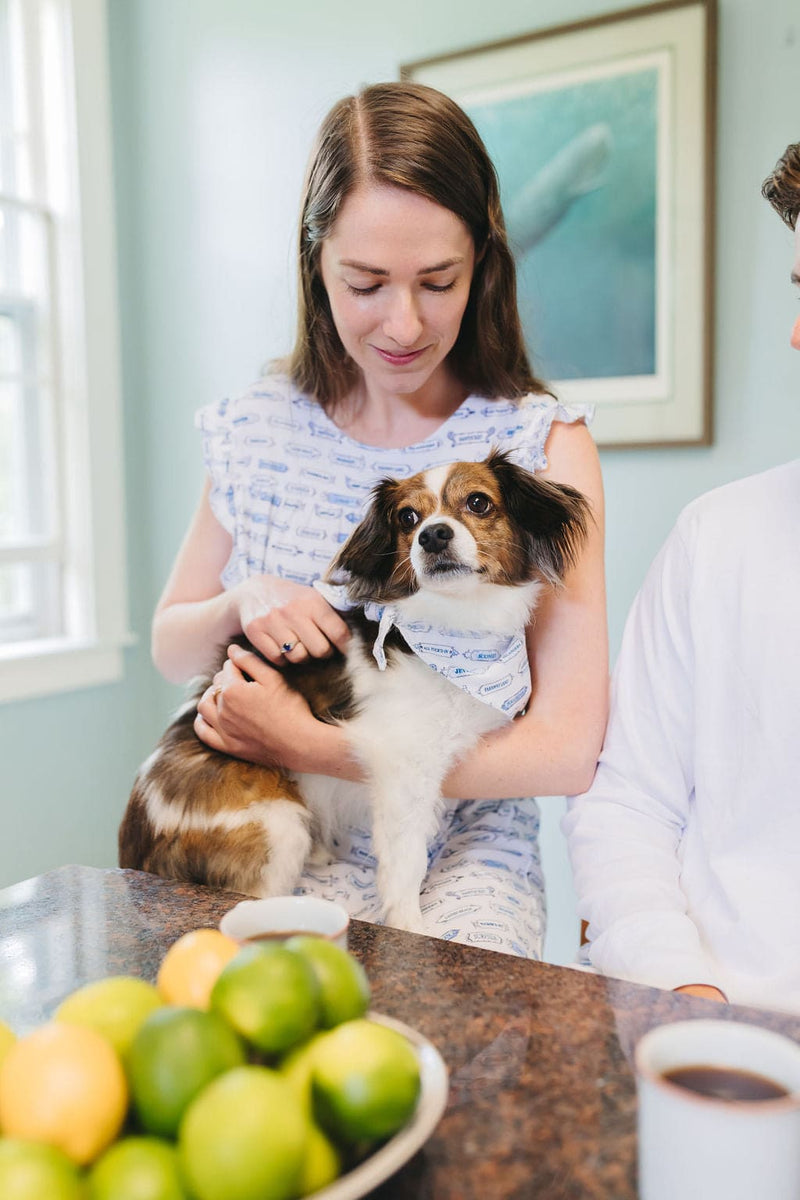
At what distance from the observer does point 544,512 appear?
1.37m

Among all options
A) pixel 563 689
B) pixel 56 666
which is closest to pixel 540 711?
pixel 563 689

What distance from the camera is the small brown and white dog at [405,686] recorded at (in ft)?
4.49

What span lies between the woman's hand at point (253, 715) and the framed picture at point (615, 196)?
43.7 inches

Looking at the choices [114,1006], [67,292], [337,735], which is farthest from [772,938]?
[67,292]

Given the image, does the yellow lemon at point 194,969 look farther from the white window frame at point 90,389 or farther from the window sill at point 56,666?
the white window frame at point 90,389

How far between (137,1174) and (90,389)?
283 centimetres

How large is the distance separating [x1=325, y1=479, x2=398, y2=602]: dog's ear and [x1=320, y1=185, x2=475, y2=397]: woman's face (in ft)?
0.66

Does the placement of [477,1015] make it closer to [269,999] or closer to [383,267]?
[269,999]

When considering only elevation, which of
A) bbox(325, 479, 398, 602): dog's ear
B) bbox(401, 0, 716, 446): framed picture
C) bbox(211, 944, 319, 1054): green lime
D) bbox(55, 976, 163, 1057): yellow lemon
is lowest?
bbox(55, 976, 163, 1057): yellow lemon

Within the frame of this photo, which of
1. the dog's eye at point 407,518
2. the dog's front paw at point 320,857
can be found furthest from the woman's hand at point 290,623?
the dog's front paw at point 320,857

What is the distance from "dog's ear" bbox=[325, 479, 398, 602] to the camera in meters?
1.41

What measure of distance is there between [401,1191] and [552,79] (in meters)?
2.46

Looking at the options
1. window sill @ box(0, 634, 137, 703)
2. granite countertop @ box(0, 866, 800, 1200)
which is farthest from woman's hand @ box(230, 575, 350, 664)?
window sill @ box(0, 634, 137, 703)

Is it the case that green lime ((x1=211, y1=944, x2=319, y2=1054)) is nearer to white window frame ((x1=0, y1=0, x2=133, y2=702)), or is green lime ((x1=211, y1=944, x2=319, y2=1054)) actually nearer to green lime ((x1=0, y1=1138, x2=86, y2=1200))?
green lime ((x1=0, y1=1138, x2=86, y2=1200))
